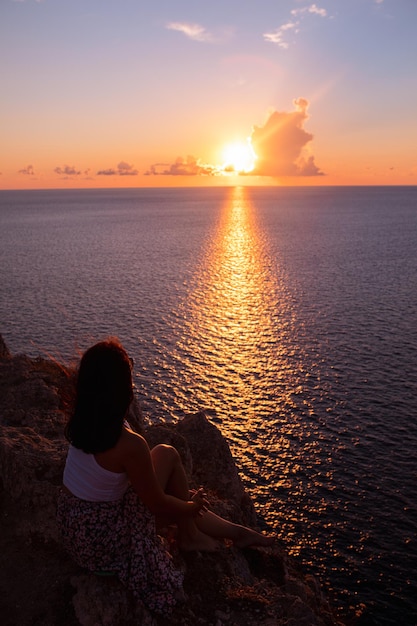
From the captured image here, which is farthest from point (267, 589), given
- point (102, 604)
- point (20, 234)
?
point (20, 234)

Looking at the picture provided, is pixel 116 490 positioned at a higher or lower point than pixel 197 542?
higher

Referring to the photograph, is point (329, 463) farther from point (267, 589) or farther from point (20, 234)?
point (20, 234)

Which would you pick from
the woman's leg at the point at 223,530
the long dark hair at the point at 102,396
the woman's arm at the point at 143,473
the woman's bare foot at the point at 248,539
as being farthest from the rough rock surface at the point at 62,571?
the long dark hair at the point at 102,396

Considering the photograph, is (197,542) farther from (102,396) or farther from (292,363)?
(292,363)

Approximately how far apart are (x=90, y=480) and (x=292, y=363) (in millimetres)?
42056

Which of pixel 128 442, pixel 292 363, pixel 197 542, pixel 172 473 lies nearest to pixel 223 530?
pixel 197 542

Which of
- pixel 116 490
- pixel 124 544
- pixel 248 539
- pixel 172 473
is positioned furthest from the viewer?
pixel 248 539

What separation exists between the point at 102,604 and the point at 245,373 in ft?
126

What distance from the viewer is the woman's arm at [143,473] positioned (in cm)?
685

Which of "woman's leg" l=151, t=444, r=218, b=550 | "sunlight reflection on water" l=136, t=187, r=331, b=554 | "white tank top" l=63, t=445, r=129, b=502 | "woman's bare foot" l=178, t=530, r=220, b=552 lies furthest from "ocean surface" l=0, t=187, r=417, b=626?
"woman's bare foot" l=178, t=530, r=220, b=552

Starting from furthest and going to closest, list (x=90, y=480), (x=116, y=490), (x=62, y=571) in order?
(x=62, y=571) → (x=116, y=490) → (x=90, y=480)

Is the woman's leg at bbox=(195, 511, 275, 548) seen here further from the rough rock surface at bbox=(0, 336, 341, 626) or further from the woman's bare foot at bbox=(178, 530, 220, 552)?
the rough rock surface at bbox=(0, 336, 341, 626)

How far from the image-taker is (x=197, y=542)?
10.4 m

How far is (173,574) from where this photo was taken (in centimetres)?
839
